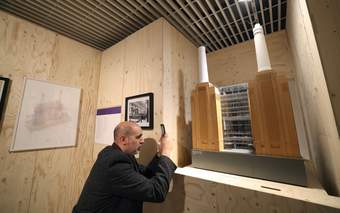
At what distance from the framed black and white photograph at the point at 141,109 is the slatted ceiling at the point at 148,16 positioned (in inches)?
32.1

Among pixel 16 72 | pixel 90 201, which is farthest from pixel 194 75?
pixel 16 72

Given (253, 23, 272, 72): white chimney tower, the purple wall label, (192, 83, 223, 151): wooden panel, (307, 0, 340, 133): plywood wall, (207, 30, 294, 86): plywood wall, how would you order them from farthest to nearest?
the purple wall label
(207, 30, 294, 86): plywood wall
(192, 83, 223, 151): wooden panel
(253, 23, 272, 72): white chimney tower
(307, 0, 340, 133): plywood wall

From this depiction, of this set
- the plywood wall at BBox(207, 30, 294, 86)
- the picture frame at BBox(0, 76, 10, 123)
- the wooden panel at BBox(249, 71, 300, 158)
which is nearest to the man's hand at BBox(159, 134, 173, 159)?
the wooden panel at BBox(249, 71, 300, 158)

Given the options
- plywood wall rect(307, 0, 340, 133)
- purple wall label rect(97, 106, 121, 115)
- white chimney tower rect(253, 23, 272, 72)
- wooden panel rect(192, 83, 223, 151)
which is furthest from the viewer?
purple wall label rect(97, 106, 121, 115)

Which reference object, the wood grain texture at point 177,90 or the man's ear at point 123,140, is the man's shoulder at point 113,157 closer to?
the man's ear at point 123,140

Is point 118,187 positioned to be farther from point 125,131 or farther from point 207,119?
point 207,119

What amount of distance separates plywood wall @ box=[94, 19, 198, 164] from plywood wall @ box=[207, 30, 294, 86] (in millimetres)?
353

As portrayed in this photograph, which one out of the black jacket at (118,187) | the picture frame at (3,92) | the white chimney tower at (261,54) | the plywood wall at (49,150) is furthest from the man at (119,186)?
the picture frame at (3,92)

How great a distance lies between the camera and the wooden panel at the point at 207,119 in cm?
112

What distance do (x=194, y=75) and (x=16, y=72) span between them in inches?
74.0

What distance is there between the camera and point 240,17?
138 cm

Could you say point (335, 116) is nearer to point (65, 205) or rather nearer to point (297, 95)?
point (297, 95)

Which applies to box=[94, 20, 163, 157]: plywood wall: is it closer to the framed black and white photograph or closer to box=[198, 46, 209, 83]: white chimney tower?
the framed black and white photograph

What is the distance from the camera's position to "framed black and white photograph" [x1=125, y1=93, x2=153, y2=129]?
1.32m
